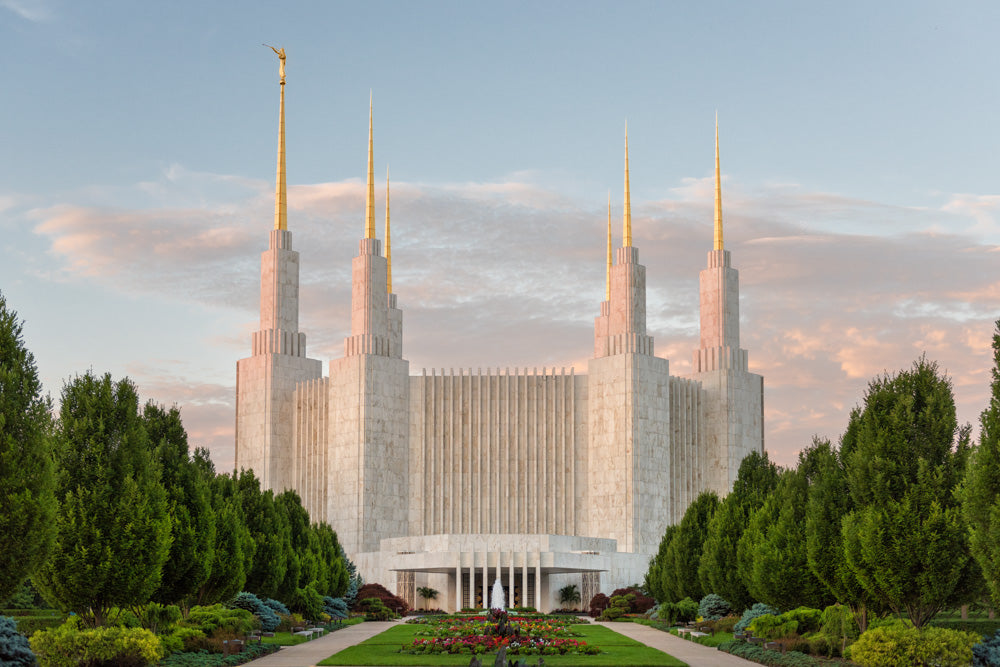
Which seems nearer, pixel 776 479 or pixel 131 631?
pixel 131 631

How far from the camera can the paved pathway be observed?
2619cm

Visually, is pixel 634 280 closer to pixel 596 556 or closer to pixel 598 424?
pixel 598 424

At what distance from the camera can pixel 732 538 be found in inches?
1505

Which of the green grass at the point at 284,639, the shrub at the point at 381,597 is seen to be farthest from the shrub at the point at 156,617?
the shrub at the point at 381,597

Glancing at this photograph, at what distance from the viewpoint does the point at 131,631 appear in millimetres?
22594

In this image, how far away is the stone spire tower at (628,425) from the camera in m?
77.0

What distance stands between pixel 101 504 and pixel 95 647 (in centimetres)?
275

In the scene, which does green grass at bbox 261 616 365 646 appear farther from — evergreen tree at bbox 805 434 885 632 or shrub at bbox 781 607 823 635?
evergreen tree at bbox 805 434 885 632

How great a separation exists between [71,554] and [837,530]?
15568mm

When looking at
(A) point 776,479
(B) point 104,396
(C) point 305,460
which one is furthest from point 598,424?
(B) point 104,396

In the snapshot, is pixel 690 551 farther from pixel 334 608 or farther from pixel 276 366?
pixel 276 366

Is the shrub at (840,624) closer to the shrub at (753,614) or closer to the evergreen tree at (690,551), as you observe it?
the shrub at (753,614)

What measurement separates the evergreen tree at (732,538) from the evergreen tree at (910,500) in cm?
1242

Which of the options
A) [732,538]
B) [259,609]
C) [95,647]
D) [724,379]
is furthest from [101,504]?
[724,379]
